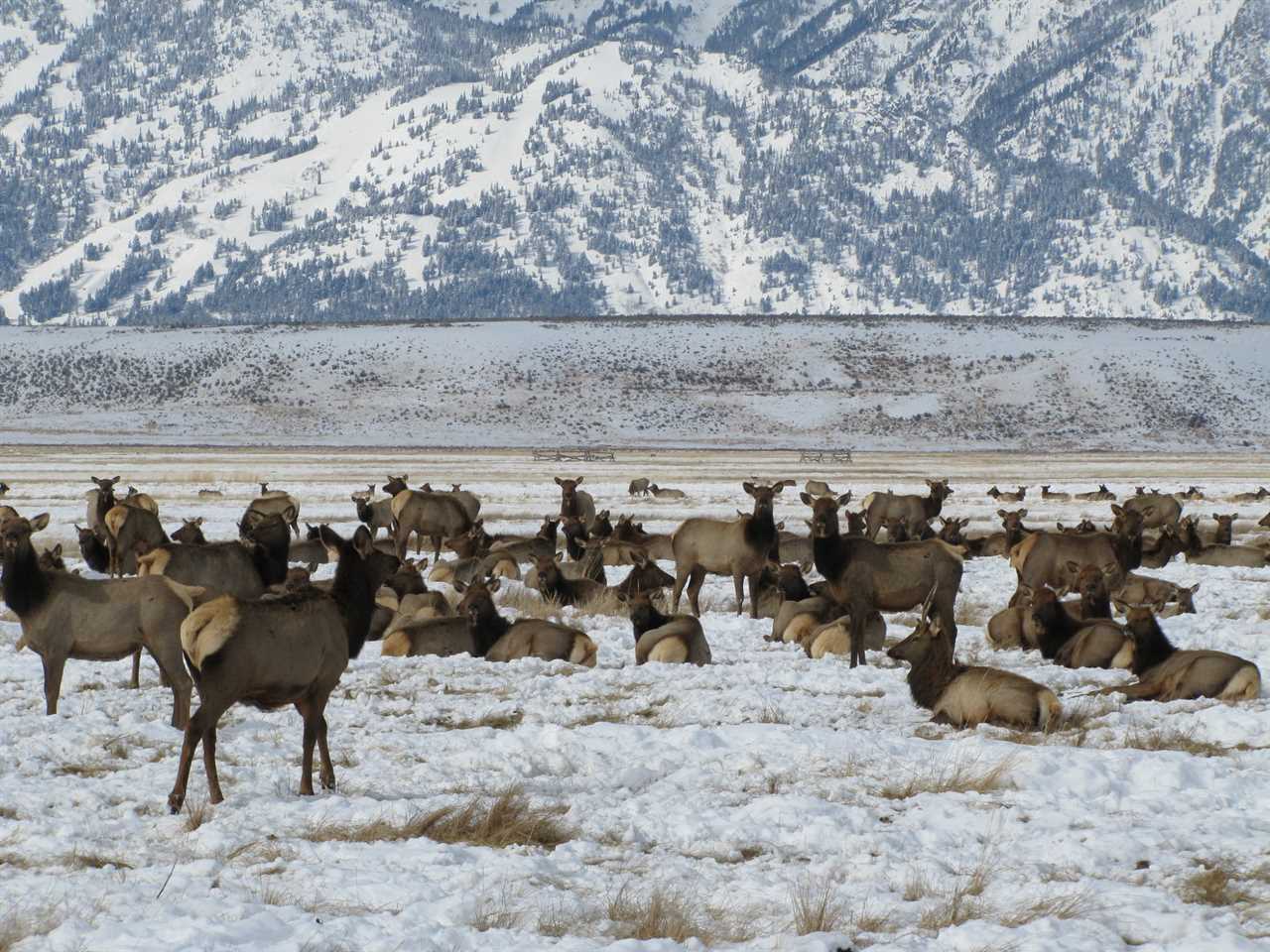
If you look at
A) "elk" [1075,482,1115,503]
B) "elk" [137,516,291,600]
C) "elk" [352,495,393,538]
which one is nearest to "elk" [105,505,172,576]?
"elk" [137,516,291,600]

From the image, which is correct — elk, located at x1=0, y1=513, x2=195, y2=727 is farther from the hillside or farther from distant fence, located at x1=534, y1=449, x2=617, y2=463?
the hillside

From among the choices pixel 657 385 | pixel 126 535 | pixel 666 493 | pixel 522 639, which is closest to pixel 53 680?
pixel 522 639

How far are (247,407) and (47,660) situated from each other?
417 ft

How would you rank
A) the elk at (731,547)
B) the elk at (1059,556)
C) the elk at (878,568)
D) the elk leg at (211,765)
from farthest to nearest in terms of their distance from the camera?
the elk at (1059,556)
the elk at (731,547)
the elk at (878,568)
the elk leg at (211,765)

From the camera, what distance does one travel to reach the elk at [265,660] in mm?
8242

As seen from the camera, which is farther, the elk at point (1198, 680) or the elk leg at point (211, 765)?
the elk at point (1198, 680)

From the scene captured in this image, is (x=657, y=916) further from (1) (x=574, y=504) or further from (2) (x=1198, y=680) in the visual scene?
(1) (x=574, y=504)

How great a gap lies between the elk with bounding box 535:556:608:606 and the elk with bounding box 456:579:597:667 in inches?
182

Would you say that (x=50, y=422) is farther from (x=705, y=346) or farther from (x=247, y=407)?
(x=705, y=346)

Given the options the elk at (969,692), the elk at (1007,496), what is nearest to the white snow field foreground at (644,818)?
the elk at (969,692)

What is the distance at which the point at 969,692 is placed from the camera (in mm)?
11523

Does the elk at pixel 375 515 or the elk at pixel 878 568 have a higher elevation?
the elk at pixel 878 568

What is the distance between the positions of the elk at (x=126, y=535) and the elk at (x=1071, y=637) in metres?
11.7

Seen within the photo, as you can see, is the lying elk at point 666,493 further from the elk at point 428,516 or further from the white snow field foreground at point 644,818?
the white snow field foreground at point 644,818
